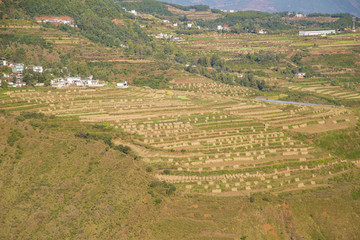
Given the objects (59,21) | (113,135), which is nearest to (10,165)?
(113,135)

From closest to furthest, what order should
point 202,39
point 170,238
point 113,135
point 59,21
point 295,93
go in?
1. point 170,238
2. point 113,135
3. point 295,93
4. point 59,21
5. point 202,39

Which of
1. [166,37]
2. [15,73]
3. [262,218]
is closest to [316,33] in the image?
[166,37]

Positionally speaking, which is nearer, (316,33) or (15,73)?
(15,73)

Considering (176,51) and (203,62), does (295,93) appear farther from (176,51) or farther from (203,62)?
(176,51)

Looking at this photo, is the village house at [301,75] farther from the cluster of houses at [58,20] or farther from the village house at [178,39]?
the cluster of houses at [58,20]

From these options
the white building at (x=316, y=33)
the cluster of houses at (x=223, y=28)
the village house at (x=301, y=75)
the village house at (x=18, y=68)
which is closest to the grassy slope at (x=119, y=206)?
the village house at (x=18, y=68)

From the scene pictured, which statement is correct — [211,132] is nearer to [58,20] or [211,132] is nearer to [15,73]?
[15,73]
